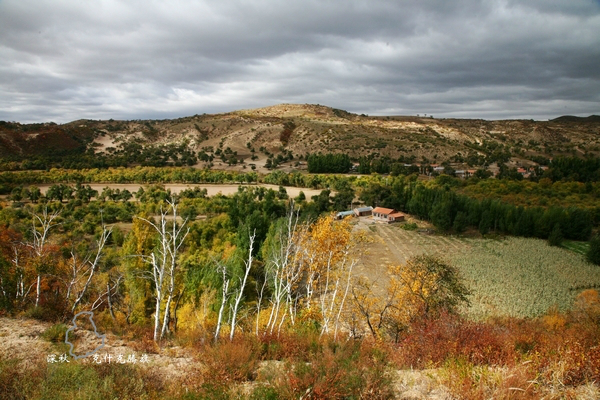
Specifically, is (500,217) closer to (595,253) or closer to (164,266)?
(595,253)

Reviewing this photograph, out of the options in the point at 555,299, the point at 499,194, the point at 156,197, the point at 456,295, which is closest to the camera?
the point at 456,295

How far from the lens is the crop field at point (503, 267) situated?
3109 centimetres

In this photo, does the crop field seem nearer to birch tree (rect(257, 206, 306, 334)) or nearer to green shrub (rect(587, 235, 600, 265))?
green shrub (rect(587, 235, 600, 265))

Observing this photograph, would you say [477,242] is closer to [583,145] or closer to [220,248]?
[220,248]

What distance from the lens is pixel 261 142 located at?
435 feet

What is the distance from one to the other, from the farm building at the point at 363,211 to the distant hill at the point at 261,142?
4432 centimetres

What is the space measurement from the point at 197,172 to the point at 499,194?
71.5 meters

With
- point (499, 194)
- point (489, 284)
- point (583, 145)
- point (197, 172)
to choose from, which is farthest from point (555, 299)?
point (583, 145)

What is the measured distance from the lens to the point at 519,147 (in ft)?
469

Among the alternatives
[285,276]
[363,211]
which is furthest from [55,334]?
[363,211]

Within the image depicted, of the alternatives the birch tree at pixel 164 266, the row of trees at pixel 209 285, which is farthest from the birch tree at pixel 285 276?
the birch tree at pixel 164 266

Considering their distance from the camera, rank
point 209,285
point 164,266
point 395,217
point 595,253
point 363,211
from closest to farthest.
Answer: point 164,266, point 209,285, point 595,253, point 395,217, point 363,211

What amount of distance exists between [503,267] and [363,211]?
30.0 meters

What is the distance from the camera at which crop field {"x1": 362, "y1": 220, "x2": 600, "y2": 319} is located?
3109cm
